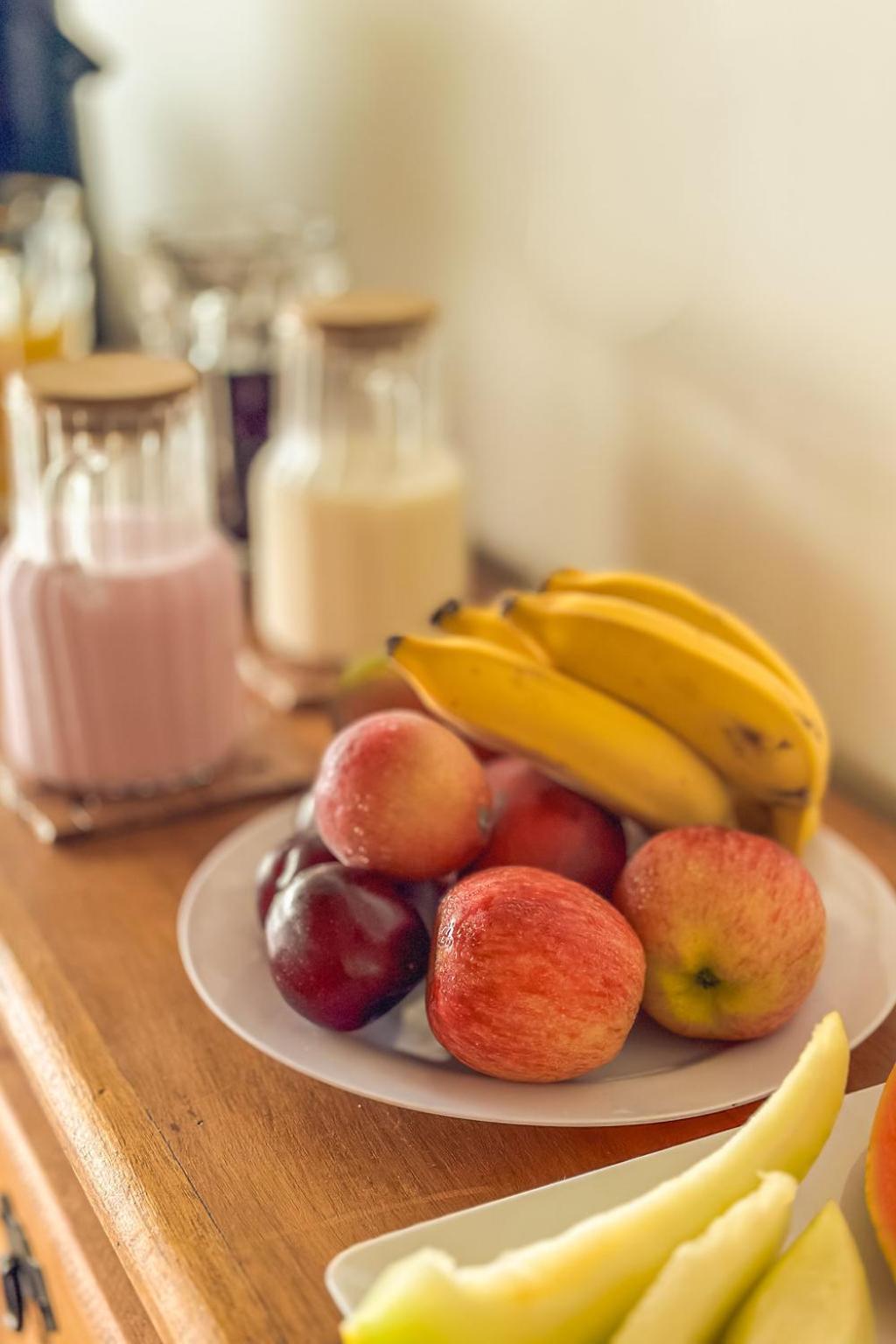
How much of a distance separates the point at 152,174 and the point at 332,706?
1.00 m

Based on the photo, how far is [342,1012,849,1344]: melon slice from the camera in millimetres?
344

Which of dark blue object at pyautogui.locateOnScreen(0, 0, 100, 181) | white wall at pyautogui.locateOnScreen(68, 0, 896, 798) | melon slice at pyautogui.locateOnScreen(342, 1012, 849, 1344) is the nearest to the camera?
melon slice at pyautogui.locateOnScreen(342, 1012, 849, 1344)

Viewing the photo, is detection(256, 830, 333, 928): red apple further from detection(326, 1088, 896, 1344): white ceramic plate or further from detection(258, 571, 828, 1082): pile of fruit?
detection(326, 1088, 896, 1344): white ceramic plate

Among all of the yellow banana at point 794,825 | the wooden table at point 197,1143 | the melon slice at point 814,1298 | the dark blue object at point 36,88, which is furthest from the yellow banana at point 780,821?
the dark blue object at point 36,88

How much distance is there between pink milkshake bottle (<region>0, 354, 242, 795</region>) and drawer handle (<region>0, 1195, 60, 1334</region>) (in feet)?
0.81

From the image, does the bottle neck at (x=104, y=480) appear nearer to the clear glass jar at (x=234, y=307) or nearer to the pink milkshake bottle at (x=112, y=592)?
the pink milkshake bottle at (x=112, y=592)

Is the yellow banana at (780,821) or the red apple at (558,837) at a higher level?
the red apple at (558,837)

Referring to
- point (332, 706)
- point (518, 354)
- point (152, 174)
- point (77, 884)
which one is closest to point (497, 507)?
point (518, 354)

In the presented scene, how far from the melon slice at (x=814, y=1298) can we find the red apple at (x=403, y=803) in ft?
0.69

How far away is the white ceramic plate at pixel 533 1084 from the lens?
49 centimetres

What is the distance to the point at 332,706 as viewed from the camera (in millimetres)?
727

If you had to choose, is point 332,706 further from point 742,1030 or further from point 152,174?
point 152,174

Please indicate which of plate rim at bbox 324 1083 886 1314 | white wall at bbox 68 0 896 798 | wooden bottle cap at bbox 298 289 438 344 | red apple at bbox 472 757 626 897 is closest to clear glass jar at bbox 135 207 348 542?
white wall at bbox 68 0 896 798

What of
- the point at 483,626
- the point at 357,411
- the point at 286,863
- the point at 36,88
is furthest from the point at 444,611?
the point at 36,88
